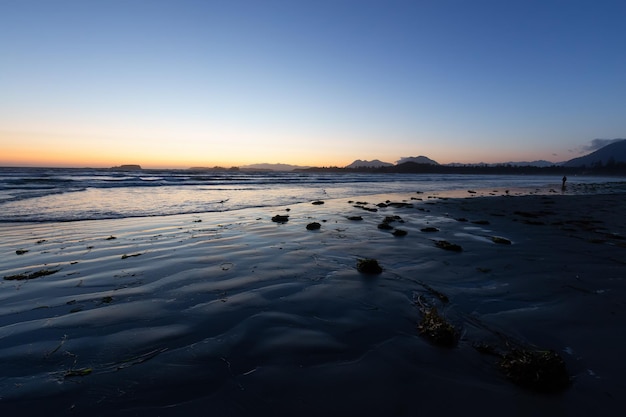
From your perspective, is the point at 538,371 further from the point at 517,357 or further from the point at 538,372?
the point at 517,357

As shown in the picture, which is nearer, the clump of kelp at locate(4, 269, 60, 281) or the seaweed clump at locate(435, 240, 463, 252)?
the clump of kelp at locate(4, 269, 60, 281)

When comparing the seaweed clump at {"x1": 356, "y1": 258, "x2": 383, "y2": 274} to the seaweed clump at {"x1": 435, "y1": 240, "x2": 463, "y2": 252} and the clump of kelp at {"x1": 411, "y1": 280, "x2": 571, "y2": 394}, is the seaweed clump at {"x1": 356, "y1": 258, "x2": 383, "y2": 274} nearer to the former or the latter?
the clump of kelp at {"x1": 411, "y1": 280, "x2": 571, "y2": 394}

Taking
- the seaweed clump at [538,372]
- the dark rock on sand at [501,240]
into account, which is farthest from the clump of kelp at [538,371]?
the dark rock on sand at [501,240]

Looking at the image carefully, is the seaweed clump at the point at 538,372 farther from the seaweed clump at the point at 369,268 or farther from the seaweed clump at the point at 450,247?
the seaweed clump at the point at 450,247

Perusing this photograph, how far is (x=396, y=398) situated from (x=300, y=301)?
2566 millimetres

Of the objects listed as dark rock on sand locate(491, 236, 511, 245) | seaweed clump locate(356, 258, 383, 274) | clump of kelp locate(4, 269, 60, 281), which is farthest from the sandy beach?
dark rock on sand locate(491, 236, 511, 245)

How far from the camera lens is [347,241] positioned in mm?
10148

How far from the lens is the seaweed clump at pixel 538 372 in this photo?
315 cm

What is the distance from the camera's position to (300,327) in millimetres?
4430

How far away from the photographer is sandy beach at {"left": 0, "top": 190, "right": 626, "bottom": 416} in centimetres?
302

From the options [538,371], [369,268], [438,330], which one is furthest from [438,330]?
[369,268]

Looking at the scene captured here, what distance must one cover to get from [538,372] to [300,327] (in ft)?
9.53

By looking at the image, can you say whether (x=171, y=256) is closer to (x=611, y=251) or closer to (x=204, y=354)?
(x=204, y=354)

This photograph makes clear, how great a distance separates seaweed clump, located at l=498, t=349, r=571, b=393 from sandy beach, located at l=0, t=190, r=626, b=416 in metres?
0.06
